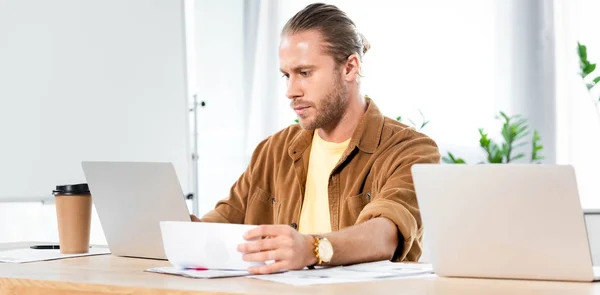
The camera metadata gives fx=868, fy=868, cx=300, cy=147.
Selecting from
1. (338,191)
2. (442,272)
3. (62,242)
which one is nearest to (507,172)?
(442,272)

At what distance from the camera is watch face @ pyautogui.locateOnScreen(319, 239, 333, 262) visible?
166 centimetres

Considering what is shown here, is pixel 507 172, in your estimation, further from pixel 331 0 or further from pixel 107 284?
pixel 331 0

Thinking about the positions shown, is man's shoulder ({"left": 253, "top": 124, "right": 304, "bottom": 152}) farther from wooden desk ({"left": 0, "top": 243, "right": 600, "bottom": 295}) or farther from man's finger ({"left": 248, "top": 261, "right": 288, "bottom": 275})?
man's finger ({"left": 248, "top": 261, "right": 288, "bottom": 275})

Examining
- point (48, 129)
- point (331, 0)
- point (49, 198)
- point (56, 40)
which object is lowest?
point (49, 198)

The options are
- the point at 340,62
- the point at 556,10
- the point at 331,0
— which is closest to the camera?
the point at 340,62

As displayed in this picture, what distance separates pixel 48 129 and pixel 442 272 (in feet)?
7.84

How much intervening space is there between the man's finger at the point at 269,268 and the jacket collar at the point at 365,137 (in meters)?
0.77

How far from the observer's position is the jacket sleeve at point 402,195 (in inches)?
76.0

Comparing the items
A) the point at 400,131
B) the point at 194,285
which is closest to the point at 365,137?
the point at 400,131

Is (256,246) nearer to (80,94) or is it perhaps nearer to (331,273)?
(331,273)

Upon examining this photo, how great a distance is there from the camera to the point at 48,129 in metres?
3.51

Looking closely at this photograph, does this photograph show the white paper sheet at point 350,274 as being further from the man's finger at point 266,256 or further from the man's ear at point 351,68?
the man's ear at point 351,68

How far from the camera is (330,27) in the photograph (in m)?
2.32

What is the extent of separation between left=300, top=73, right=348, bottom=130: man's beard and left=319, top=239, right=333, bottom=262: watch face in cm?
68
